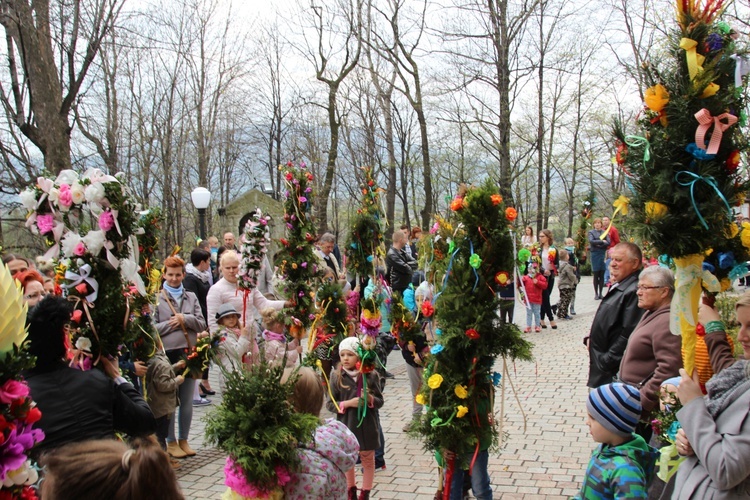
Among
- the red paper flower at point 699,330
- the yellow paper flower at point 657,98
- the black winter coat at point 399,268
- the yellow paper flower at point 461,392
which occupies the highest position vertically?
the yellow paper flower at point 657,98

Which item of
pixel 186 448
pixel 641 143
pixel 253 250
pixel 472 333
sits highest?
pixel 641 143

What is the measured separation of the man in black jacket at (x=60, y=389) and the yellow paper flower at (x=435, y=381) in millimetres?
2308

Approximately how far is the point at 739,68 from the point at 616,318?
2297mm

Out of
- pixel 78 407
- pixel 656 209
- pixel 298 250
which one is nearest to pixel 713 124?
pixel 656 209

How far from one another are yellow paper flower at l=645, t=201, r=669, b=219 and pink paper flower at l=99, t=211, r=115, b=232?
3693mm

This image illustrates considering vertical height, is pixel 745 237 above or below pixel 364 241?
above

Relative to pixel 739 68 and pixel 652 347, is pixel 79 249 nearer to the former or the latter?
pixel 652 347

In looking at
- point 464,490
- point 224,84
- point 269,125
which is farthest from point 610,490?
point 269,125

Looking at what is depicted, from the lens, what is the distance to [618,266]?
5156 mm

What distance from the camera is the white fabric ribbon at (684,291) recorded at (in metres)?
3.49

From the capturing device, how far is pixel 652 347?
14.1 ft

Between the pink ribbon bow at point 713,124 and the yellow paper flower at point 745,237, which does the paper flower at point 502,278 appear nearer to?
the yellow paper flower at point 745,237

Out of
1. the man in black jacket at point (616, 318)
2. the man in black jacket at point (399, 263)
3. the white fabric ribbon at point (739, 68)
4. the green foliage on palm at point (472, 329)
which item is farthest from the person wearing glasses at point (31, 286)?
the man in black jacket at point (399, 263)

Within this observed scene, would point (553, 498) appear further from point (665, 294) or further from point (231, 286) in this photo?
point (231, 286)
